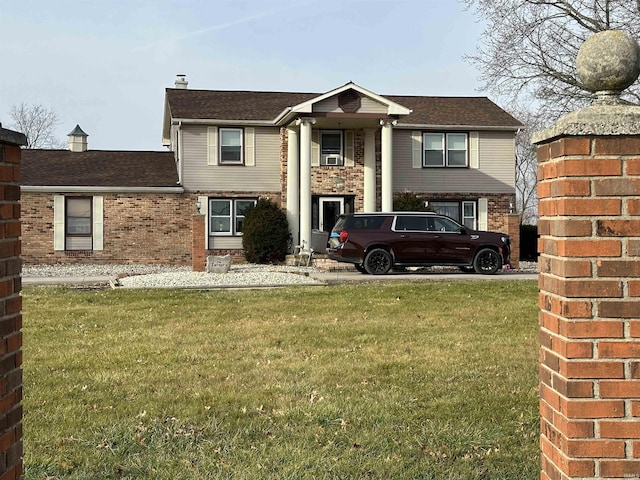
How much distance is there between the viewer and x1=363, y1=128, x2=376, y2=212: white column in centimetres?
2869

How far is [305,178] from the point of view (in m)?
Answer: 26.6

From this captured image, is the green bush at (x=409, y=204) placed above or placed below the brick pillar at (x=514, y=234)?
above

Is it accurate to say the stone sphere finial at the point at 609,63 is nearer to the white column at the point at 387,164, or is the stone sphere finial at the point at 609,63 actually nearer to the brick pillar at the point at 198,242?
the brick pillar at the point at 198,242

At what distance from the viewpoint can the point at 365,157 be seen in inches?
1144

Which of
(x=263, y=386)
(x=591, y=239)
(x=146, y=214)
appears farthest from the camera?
(x=146, y=214)

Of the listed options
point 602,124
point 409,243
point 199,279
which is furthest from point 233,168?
point 602,124

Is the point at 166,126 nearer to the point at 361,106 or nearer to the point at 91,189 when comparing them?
the point at 91,189

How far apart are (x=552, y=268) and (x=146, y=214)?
25113mm

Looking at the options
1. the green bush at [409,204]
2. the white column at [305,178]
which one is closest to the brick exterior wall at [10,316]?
the white column at [305,178]

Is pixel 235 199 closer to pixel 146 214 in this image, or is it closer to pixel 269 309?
pixel 146 214

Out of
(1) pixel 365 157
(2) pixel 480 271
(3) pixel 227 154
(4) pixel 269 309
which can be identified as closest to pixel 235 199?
(3) pixel 227 154

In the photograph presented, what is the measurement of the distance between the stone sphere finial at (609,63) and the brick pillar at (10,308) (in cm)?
270

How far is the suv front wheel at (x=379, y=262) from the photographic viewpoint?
21.1 metres

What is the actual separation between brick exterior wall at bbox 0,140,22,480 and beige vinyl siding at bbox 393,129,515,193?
87.1 ft
